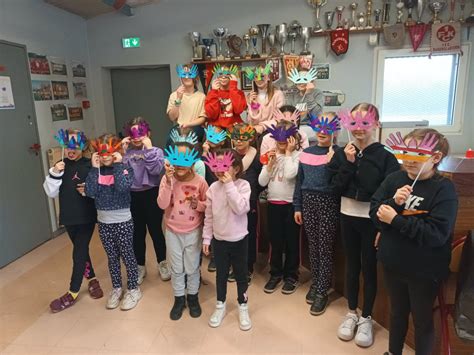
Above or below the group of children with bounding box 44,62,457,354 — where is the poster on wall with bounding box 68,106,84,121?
above

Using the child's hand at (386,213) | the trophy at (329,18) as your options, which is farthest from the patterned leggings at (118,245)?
the trophy at (329,18)

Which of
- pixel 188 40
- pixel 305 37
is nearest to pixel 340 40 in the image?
pixel 305 37

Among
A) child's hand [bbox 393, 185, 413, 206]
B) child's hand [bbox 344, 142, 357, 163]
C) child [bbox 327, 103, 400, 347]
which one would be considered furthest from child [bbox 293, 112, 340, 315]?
child's hand [bbox 393, 185, 413, 206]

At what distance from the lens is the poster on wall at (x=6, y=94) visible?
308cm

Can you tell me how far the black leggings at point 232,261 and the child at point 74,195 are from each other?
0.90m

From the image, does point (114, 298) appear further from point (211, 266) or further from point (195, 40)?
point (195, 40)

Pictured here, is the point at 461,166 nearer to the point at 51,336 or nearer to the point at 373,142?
the point at 373,142

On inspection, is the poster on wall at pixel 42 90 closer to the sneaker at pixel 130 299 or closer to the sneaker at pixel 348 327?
the sneaker at pixel 130 299

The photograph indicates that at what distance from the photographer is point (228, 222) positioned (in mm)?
2037

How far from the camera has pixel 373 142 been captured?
188 cm

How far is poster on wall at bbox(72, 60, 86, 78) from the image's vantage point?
421 cm

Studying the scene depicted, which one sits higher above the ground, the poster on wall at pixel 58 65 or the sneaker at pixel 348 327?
the poster on wall at pixel 58 65

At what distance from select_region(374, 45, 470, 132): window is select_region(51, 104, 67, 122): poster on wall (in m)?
3.48

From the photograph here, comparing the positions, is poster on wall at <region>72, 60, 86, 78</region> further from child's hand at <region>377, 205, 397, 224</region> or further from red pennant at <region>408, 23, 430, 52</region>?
child's hand at <region>377, 205, 397, 224</region>
